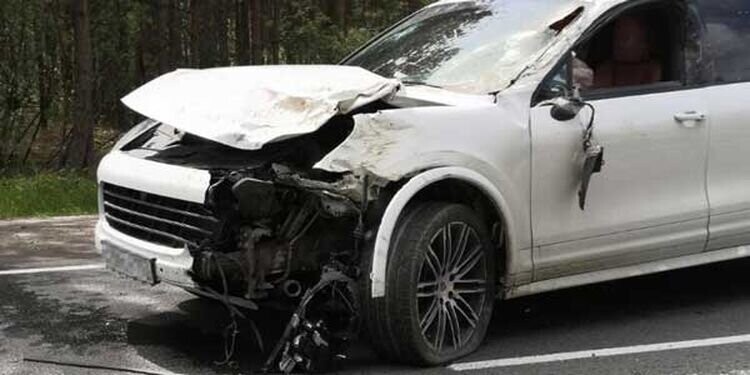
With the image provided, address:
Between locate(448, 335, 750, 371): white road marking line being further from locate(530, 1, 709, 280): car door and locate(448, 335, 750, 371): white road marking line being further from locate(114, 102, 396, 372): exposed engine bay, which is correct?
locate(114, 102, 396, 372): exposed engine bay

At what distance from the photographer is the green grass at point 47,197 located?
33.2ft

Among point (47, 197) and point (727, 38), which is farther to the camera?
point (47, 197)

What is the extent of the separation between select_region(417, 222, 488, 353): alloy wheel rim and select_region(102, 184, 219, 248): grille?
42.0 inches

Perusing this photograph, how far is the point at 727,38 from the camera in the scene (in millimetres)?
5742

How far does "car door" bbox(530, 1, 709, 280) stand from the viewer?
16.4 ft

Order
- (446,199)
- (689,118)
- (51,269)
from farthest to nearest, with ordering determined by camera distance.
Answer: (51,269) → (689,118) → (446,199)

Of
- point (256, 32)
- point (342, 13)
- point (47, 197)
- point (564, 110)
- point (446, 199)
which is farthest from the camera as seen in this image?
point (342, 13)

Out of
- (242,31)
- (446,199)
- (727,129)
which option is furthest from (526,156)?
(242,31)

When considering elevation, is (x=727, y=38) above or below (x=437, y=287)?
above

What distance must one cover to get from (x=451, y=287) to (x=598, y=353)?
904 mm

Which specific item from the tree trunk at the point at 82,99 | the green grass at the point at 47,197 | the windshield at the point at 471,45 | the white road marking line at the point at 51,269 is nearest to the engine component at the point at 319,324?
the windshield at the point at 471,45

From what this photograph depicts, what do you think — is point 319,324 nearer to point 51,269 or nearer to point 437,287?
point 437,287

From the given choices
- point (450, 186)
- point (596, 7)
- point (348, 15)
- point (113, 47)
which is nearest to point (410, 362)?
point (450, 186)

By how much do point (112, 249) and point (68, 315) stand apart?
0.91 meters
